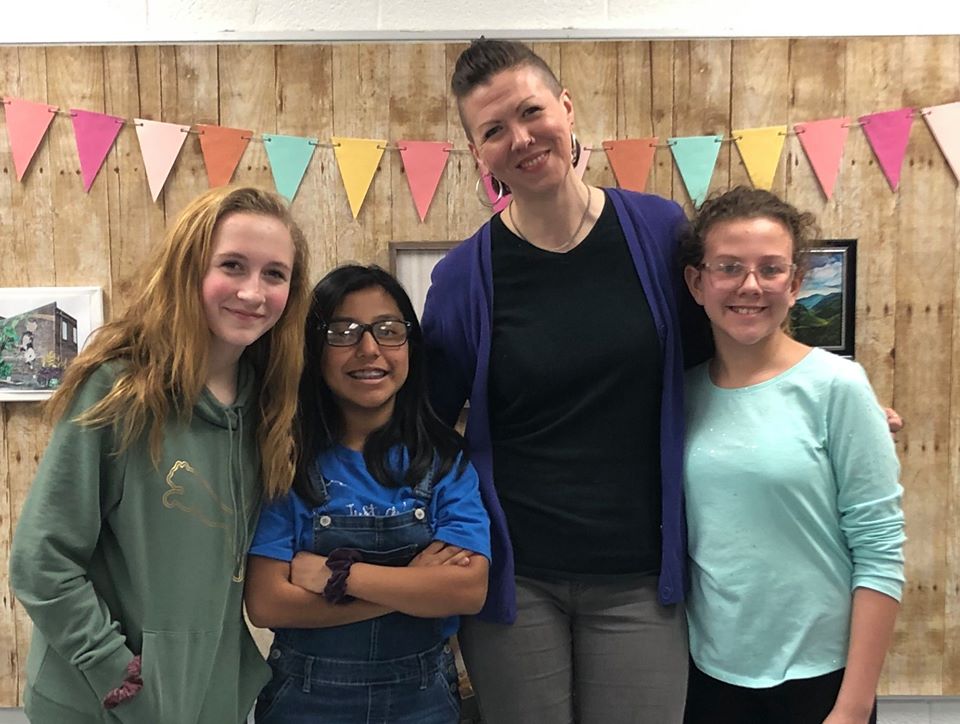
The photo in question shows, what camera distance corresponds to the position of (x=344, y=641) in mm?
1257

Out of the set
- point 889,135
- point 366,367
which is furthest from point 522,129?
point 889,135

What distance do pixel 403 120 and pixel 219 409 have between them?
4.10 ft

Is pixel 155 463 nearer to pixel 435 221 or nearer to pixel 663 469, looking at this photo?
pixel 663 469

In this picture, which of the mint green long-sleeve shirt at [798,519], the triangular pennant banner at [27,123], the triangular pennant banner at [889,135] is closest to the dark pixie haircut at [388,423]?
the mint green long-sleeve shirt at [798,519]

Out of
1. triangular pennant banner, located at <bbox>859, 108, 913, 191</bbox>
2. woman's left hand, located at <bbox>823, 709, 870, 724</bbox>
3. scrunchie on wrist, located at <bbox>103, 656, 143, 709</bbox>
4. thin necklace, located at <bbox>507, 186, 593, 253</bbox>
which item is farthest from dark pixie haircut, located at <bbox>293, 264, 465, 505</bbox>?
triangular pennant banner, located at <bbox>859, 108, 913, 191</bbox>

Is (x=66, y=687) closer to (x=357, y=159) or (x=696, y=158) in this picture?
(x=357, y=159)

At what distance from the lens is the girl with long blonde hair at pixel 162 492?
1.09 meters

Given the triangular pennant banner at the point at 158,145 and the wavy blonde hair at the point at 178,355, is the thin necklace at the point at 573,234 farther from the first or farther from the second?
the triangular pennant banner at the point at 158,145

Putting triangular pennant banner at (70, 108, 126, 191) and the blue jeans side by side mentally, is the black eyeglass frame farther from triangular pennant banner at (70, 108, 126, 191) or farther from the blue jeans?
triangular pennant banner at (70, 108, 126, 191)

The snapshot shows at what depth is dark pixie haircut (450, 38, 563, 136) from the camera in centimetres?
129

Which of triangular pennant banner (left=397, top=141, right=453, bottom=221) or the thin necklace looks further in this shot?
triangular pennant banner (left=397, top=141, right=453, bottom=221)

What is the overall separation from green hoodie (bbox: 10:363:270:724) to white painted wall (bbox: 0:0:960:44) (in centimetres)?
142

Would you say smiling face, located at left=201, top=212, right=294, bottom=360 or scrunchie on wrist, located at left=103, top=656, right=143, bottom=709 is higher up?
smiling face, located at left=201, top=212, right=294, bottom=360

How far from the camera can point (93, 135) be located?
218cm
